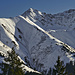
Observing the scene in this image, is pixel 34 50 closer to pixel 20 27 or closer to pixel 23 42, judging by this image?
pixel 23 42

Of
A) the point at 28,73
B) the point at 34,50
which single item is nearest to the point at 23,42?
the point at 34,50

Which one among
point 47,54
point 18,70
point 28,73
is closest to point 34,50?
point 47,54

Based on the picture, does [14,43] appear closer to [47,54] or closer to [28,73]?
[47,54]

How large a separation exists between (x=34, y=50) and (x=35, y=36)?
26.2 meters

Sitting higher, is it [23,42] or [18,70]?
[23,42]

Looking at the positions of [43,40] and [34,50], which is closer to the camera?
[34,50]

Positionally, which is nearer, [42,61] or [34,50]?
[42,61]

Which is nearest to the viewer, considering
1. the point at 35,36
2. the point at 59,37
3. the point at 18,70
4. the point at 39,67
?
the point at 18,70

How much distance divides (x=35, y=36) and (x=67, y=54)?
171ft

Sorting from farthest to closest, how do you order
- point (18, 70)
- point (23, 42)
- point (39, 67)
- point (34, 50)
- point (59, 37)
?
point (59, 37), point (23, 42), point (34, 50), point (39, 67), point (18, 70)

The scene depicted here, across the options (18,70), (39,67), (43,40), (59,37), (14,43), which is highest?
(59,37)

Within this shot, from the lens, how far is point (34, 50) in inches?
5212

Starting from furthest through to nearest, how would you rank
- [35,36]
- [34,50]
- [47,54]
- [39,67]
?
[35,36] → [34,50] → [47,54] → [39,67]

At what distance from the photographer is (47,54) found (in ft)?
397
